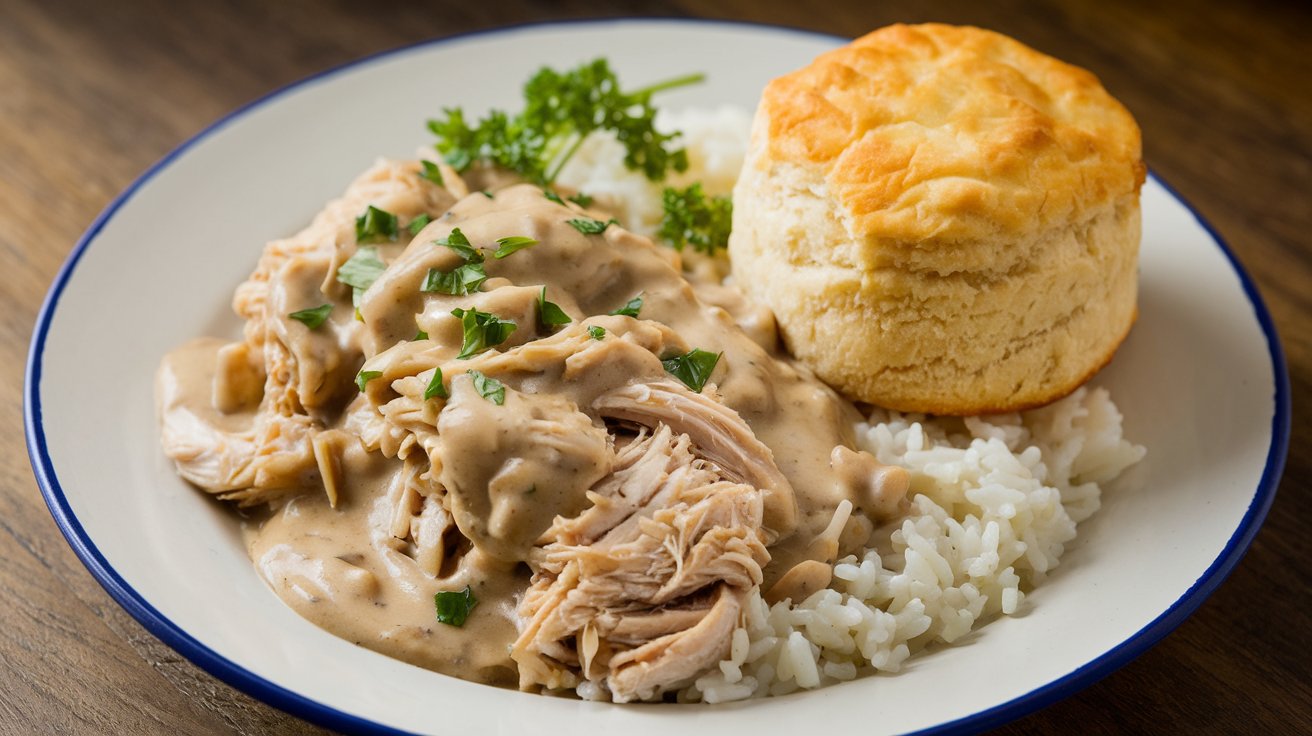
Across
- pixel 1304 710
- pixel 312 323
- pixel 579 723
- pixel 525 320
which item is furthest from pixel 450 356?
pixel 1304 710

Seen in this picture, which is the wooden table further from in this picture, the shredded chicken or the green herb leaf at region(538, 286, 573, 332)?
the green herb leaf at region(538, 286, 573, 332)

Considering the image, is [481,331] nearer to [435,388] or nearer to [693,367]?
[435,388]

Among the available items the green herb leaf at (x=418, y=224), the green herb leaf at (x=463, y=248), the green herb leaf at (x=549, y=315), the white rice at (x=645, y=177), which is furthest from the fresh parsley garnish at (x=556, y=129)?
the green herb leaf at (x=549, y=315)

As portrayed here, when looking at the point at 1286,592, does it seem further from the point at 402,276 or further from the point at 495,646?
the point at 402,276

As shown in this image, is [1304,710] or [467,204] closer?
[1304,710]

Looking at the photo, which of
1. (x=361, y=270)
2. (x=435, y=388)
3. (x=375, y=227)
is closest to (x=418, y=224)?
(x=375, y=227)
